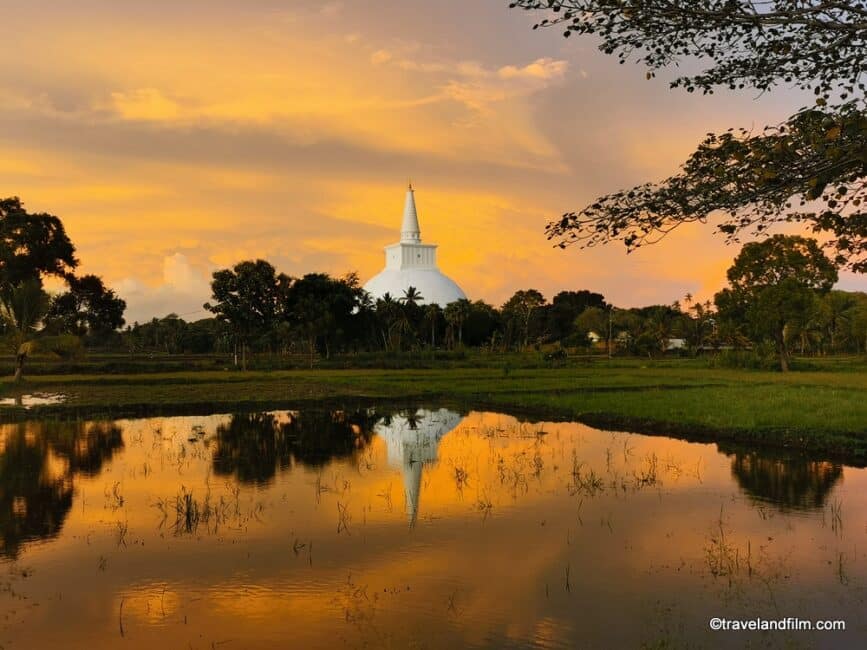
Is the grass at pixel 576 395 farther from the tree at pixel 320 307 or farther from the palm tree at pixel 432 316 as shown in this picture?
the palm tree at pixel 432 316

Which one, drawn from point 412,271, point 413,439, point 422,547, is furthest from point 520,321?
point 422,547

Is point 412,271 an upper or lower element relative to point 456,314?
upper

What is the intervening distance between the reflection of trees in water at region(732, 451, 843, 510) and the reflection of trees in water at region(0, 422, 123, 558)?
11.8 m

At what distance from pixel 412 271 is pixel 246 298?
46.6m

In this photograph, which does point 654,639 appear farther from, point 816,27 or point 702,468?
point 702,468

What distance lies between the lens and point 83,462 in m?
17.4

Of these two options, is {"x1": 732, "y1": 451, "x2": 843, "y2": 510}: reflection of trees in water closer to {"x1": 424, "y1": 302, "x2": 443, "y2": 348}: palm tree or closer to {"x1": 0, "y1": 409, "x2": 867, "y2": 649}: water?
{"x1": 0, "y1": 409, "x2": 867, "y2": 649}: water

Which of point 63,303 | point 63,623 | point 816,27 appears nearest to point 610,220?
point 816,27

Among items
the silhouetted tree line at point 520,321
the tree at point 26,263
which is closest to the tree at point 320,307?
the silhouetted tree line at point 520,321

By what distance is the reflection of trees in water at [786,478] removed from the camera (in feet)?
44.4

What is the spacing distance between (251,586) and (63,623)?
1.95 meters

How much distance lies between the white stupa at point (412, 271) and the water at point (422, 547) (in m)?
84.1

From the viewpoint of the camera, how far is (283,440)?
69.2 feet

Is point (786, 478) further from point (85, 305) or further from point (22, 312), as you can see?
point (85, 305)
